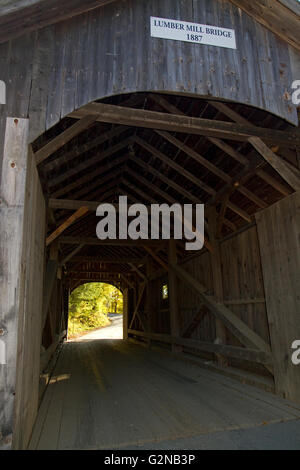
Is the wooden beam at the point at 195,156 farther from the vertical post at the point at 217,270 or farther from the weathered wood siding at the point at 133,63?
the weathered wood siding at the point at 133,63

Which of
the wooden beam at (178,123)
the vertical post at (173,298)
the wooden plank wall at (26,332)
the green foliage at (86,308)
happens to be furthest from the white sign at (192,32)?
the green foliage at (86,308)

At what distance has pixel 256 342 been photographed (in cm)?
471

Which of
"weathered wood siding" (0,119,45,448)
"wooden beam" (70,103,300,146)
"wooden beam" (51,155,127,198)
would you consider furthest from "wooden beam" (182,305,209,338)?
"weathered wood siding" (0,119,45,448)

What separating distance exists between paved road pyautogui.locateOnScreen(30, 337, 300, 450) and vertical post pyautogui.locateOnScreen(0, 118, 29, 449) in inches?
31.7

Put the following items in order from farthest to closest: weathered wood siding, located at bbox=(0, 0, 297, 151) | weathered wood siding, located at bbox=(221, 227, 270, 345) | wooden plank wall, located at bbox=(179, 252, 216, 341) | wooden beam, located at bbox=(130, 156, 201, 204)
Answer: wooden plank wall, located at bbox=(179, 252, 216, 341) → wooden beam, located at bbox=(130, 156, 201, 204) → weathered wood siding, located at bbox=(221, 227, 270, 345) → weathered wood siding, located at bbox=(0, 0, 297, 151)

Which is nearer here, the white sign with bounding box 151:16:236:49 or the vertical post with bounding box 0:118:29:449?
the vertical post with bounding box 0:118:29:449

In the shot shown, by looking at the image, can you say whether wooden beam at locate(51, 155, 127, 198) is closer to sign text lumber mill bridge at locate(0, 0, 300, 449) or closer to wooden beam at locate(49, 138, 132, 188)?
sign text lumber mill bridge at locate(0, 0, 300, 449)

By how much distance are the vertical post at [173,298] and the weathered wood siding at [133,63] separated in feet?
18.6

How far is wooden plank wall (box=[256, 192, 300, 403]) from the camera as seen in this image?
382cm

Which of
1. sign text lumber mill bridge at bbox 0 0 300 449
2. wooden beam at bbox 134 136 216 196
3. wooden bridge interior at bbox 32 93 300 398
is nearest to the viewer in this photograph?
sign text lumber mill bridge at bbox 0 0 300 449

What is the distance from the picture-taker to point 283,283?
4039 millimetres

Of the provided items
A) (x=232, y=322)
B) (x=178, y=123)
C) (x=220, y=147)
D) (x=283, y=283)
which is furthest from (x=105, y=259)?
(x=178, y=123)

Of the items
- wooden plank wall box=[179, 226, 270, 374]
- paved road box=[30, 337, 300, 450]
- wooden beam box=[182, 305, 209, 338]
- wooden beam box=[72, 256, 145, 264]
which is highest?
wooden beam box=[72, 256, 145, 264]

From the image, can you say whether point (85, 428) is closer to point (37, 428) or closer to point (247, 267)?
point (37, 428)
